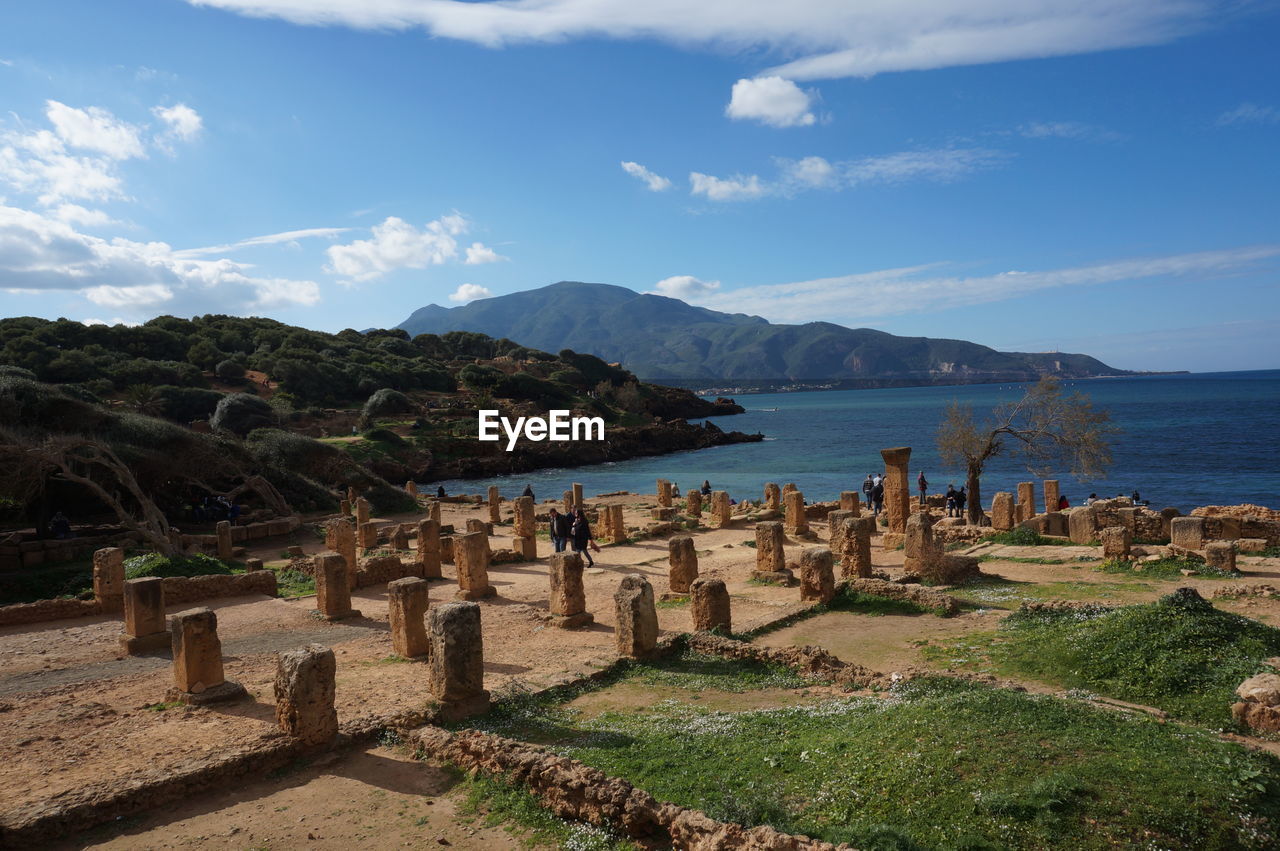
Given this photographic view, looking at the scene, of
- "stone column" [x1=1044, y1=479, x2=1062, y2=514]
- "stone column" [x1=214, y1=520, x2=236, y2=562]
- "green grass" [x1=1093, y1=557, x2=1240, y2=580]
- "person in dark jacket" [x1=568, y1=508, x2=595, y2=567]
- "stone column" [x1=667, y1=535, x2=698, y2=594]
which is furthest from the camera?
"stone column" [x1=1044, y1=479, x2=1062, y2=514]

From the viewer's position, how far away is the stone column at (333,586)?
1593cm

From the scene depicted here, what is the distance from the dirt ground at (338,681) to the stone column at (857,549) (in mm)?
1414

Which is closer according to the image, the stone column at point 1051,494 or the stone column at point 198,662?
the stone column at point 198,662

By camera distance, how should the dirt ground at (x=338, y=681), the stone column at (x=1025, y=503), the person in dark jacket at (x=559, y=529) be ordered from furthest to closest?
1. the stone column at (x=1025, y=503)
2. the person in dark jacket at (x=559, y=529)
3. the dirt ground at (x=338, y=681)

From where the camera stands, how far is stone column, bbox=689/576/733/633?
1328 centimetres

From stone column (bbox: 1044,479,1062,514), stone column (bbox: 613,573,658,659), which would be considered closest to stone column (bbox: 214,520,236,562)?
stone column (bbox: 613,573,658,659)

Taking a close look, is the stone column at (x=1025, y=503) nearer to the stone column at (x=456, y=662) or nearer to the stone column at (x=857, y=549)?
the stone column at (x=857, y=549)

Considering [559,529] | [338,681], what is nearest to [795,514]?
[559,529]

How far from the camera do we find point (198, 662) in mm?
11219

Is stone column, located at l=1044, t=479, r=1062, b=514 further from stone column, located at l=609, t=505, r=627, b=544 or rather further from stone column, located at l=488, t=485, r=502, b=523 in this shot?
stone column, located at l=488, t=485, r=502, b=523

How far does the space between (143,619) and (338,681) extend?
5.06 metres

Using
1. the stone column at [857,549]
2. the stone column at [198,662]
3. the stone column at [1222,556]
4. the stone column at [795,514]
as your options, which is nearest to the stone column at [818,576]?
the stone column at [857,549]

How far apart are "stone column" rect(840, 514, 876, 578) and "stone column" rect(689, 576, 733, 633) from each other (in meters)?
4.86

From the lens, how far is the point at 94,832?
7.36 meters
